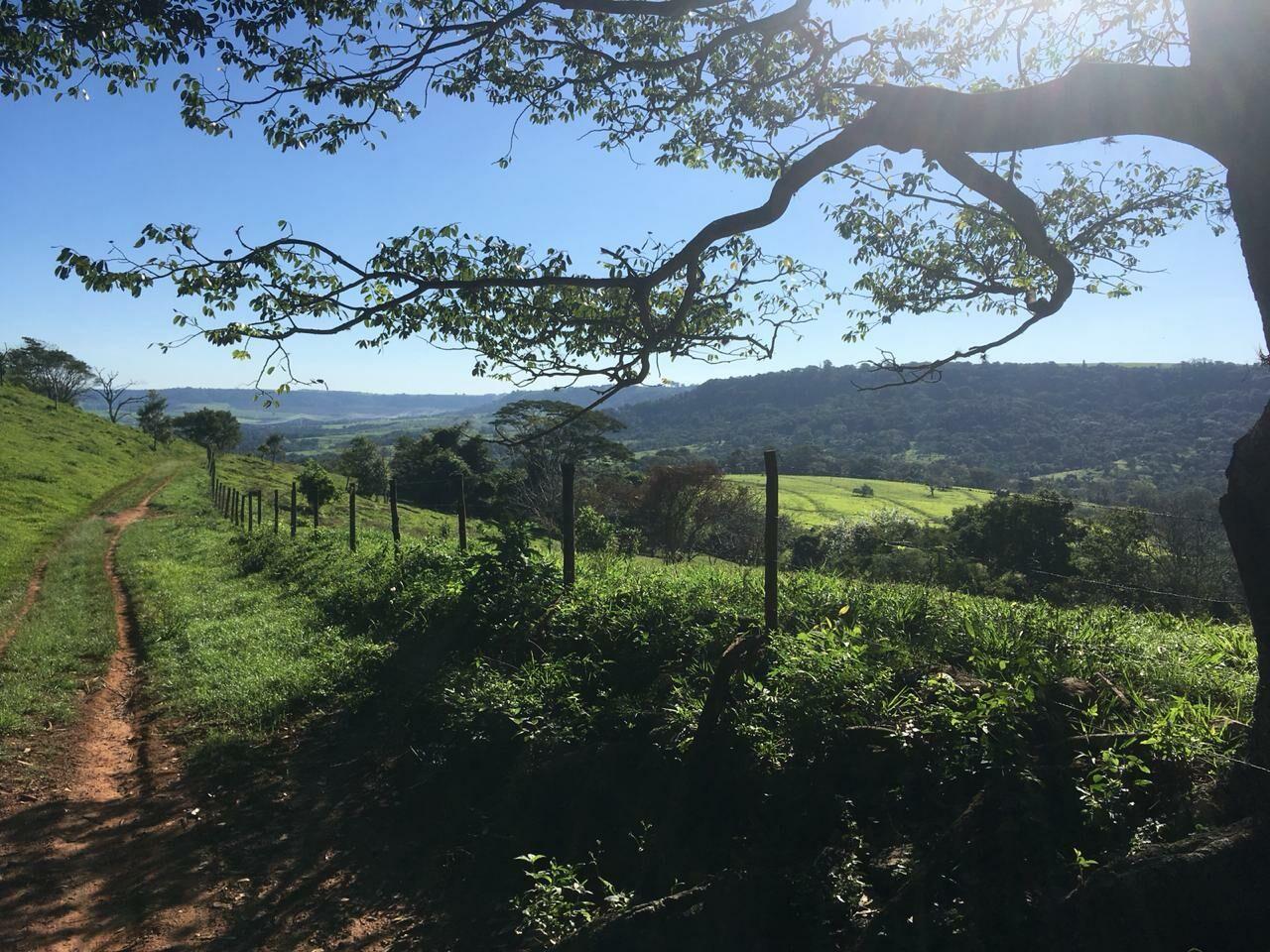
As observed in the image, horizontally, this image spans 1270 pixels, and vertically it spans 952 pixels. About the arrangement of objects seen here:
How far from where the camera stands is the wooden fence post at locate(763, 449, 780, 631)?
240 inches

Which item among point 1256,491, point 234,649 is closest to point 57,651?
point 234,649

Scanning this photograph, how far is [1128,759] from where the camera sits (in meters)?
3.41

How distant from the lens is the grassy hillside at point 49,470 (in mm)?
19914

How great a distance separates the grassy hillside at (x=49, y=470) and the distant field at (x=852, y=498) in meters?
25.8

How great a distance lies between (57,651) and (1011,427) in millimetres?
71934

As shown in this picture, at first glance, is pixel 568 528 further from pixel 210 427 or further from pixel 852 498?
pixel 210 427

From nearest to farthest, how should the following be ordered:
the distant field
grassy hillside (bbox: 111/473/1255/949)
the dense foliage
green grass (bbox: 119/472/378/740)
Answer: grassy hillside (bbox: 111/473/1255/949), green grass (bbox: 119/472/378/740), the dense foliage, the distant field

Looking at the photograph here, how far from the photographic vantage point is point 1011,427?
2665 inches

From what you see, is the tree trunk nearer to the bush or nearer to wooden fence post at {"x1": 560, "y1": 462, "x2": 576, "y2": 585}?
wooden fence post at {"x1": 560, "y1": 462, "x2": 576, "y2": 585}

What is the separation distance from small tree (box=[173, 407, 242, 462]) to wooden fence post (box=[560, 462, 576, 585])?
77062mm

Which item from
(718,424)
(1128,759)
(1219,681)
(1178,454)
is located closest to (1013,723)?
(1128,759)

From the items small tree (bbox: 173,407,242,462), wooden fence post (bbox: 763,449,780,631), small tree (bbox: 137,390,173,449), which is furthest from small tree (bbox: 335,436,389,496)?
wooden fence post (bbox: 763,449,780,631)

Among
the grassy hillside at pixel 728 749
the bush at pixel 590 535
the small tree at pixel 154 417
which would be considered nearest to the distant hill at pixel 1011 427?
the grassy hillside at pixel 728 749

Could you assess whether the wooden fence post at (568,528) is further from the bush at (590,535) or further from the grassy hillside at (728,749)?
the bush at (590,535)
